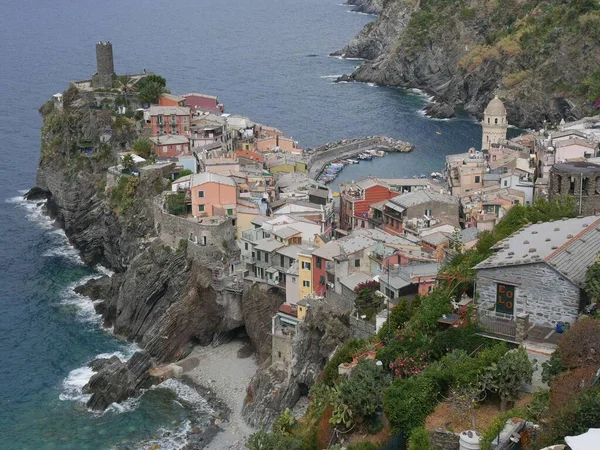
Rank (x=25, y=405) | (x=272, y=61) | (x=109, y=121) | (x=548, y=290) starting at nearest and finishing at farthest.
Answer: (x=548, y=290), (x=25, y=405), (x=109, y=121), (x=272, y=61)

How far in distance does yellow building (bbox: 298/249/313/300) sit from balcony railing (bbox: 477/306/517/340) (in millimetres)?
23255

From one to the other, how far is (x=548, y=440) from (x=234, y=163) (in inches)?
2029

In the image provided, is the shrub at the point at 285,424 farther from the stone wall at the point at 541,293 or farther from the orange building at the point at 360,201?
the orange building at the point at 360,201

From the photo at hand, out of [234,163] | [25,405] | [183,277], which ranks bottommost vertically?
[25,405]

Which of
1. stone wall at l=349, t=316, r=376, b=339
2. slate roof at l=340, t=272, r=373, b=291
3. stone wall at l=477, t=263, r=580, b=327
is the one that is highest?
stone wall at l=477, t=263, r=580, b=327

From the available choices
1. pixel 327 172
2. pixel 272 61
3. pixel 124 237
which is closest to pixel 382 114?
pixel 327 172

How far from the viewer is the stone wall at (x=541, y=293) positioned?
89.1ft

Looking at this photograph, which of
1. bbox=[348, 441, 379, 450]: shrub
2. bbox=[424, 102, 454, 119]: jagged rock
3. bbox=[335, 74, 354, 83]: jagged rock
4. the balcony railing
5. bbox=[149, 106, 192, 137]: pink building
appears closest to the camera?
bbox=[348, 441, 379, 450]: shrub

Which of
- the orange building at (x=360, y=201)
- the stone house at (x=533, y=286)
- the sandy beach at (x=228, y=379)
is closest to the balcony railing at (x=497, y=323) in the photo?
the stone house at (x=533, y=286)

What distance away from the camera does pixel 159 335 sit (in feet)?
187

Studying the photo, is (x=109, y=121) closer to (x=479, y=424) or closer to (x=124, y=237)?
(x=124, y=237)

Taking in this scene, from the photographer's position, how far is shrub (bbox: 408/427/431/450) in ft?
79.2

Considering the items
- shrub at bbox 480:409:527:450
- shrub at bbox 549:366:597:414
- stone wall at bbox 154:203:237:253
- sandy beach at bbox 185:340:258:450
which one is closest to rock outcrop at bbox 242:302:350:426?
sandy beach at bbox 185:340:258:450

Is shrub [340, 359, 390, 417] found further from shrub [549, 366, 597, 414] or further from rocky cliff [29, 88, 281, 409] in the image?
rocky cliff [29, 88, 281, 409]
